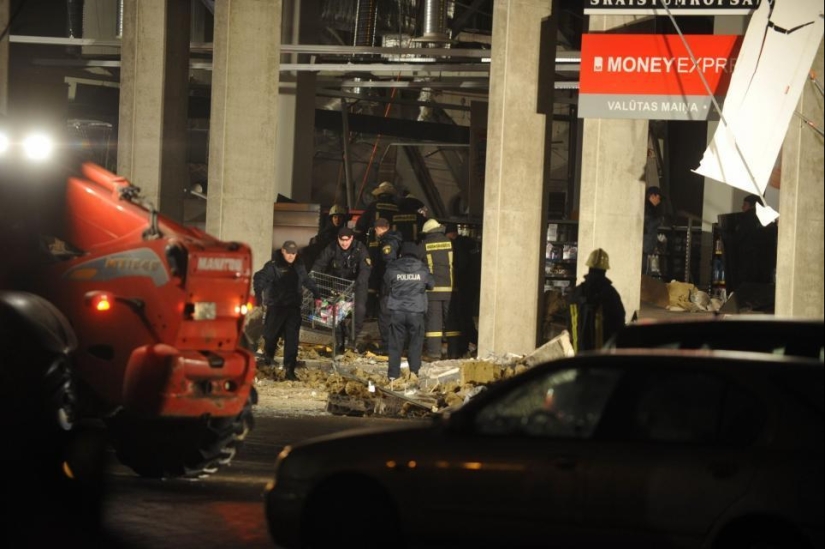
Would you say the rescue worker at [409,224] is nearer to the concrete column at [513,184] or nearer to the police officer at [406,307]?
the concrete column at [513,184]

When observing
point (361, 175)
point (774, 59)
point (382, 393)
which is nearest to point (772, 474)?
point (382, 393)

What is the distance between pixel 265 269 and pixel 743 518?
42.6 feet

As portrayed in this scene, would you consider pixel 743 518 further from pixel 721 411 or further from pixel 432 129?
pixel 432 129

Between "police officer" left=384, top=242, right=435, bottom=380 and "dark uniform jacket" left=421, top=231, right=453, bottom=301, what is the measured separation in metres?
1.79

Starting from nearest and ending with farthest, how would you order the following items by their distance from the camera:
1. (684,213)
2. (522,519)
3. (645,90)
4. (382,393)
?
(522,519) → (382,393) → (645,90) → (684,213)

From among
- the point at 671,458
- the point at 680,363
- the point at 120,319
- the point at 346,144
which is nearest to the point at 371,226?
the point at 120,319

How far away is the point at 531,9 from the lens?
20.9 meters

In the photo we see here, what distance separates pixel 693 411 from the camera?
7.12 metres

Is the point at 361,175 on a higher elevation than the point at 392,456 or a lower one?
higher

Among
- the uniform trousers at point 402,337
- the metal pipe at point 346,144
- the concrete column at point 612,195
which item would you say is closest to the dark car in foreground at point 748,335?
the uniform trousers at point 402,337

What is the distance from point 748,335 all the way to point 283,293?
34.8ft

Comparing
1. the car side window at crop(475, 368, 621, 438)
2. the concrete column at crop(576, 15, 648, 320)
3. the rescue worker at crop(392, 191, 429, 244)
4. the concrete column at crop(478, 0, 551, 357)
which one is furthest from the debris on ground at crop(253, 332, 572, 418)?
the car side window at crop(475, 368, 621, 438)

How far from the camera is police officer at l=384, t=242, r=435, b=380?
18.9m

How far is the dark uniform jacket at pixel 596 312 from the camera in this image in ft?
49.0
